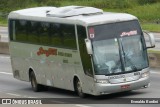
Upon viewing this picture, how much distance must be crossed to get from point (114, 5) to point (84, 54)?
55299 millimetres

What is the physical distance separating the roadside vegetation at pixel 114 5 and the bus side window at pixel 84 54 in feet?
144

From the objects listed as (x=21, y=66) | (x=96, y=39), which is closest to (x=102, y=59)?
(x=96, y=39)

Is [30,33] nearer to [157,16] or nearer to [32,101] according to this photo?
[32,101]

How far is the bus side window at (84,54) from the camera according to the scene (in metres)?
20.1

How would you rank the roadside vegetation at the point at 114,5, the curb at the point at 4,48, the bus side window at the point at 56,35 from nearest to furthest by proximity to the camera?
the bus side window at the point at 56,35, the curb at the point at 4,48, the roadside vegetation at the point at 114,5

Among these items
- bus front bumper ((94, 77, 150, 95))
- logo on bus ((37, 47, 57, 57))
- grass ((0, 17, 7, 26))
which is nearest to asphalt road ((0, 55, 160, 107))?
bus front bumper ((94, 77, 150, 95))

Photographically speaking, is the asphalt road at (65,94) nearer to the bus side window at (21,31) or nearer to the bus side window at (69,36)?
the bus side window at (69,36)

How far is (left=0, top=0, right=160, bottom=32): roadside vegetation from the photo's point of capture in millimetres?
66981

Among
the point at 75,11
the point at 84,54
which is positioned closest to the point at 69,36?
the point at 75,11

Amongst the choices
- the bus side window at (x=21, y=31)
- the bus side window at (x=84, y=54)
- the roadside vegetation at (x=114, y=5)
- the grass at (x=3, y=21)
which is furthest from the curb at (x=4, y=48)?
the grass at (x=3, y=21)

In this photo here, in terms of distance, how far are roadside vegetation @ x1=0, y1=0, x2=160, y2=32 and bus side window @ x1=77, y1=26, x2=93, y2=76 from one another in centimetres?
4398

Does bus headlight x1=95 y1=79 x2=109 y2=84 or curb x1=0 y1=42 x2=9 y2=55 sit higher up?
bus headlight x1=95 y1=79 x2=109 y2=84

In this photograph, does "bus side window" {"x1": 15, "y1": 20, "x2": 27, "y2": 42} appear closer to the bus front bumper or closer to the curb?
the bus front bumper

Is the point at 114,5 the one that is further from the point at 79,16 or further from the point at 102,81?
the point at 102,81
